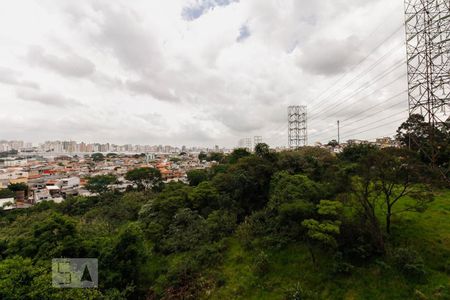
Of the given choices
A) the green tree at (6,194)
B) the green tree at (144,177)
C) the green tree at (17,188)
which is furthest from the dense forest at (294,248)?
the green tree at (17,188)

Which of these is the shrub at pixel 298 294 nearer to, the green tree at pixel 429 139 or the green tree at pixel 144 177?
the green tree at pixel 429 139

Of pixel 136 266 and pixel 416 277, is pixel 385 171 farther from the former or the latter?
pixel 136 266

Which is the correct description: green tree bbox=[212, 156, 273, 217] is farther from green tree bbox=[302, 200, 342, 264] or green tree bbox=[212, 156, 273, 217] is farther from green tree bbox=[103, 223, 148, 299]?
green tree bbox=[103, 223, 148, 299]

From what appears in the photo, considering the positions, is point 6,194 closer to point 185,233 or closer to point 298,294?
point 185,233

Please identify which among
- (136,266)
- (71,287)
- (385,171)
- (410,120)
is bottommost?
(136,266)

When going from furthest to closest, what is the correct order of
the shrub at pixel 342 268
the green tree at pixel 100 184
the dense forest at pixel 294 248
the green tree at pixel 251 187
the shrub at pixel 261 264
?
the green tree at pixel 100 184
the green tree at pixel 251 187
the shrub at pixel 261 264
the shrub at pixel 342 268
the dense forest at pixel 294 248

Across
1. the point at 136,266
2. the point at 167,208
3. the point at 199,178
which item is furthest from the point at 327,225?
the point at 199,178
